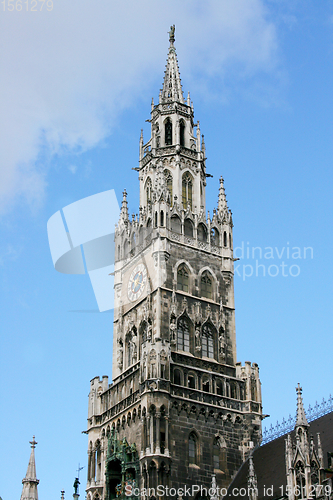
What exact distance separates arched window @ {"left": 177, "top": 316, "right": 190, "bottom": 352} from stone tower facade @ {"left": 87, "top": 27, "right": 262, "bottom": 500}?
0.07 metres

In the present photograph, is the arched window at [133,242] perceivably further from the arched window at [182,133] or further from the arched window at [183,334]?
the arched window at [182,133]

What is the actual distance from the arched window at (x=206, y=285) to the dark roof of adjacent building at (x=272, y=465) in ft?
35.8

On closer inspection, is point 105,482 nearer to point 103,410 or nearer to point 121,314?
point 103,410

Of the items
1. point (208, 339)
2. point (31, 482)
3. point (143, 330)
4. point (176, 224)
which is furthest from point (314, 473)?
point (176, 224)

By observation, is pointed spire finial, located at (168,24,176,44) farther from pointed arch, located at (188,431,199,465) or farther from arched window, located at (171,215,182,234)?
pointed arch, located at (188,431,199,465)

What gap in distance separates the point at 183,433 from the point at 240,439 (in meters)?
4.30

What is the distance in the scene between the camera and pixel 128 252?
194 ft

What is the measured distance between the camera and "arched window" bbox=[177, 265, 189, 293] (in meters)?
55.0

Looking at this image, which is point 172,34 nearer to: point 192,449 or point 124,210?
point 124,210

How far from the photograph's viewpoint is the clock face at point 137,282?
5559cm

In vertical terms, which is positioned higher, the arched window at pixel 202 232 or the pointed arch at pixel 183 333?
the arched window at pixel 202 232

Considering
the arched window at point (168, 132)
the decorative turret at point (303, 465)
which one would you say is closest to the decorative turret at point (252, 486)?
the decorative turret at point (303, 465)

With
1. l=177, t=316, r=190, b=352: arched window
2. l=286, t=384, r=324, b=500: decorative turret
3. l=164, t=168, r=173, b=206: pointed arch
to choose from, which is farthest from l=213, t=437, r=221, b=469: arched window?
l=164, t=168, r=173, b=206: pointed arch

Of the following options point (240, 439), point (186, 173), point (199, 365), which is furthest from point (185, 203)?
point (240, 439)
